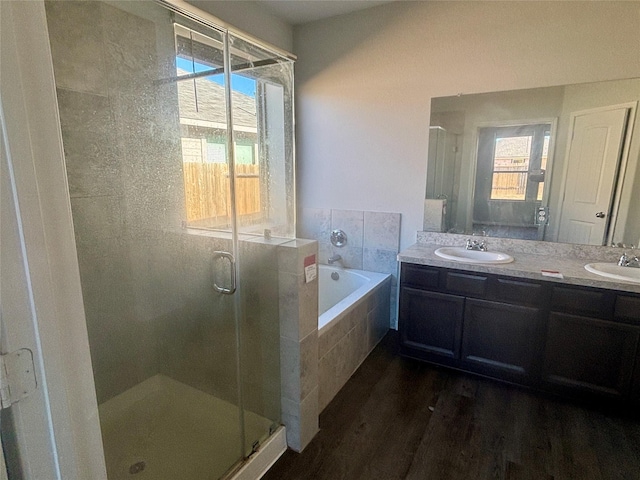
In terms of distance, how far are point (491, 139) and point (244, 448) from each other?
255 centimetres

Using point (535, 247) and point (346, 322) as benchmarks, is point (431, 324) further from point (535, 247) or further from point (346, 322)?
point (535, 247)

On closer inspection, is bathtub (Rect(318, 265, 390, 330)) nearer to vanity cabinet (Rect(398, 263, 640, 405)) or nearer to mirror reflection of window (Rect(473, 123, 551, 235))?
vanity cabinet (Rect(398, 263, 640, 405))

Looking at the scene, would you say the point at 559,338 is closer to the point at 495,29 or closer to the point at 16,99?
the point at 495,29

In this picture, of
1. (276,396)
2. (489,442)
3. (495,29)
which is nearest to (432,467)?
(489,442)

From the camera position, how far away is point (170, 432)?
174 centimetres

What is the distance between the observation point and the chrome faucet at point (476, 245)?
2.59m

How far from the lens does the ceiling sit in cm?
267

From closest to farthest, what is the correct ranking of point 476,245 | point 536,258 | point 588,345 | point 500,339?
point 588,345 < point 500,339 < point 536,258 < point 476,245

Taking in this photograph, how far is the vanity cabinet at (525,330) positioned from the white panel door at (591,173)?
0.62 metres

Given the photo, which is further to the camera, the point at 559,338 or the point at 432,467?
the point at 559,338

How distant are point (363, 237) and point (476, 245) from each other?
0.94 metres

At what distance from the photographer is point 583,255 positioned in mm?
2340

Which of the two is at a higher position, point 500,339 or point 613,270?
point 613,270

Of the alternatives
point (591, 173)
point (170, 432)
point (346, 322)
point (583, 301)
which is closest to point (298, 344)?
point (346, 322)
